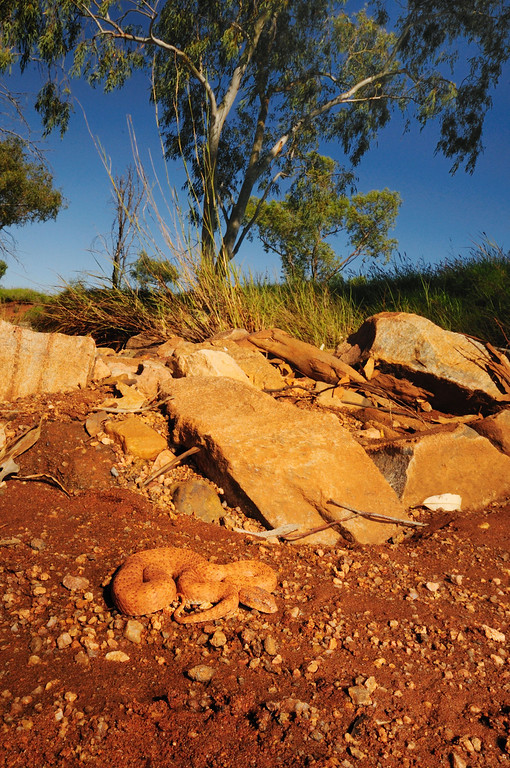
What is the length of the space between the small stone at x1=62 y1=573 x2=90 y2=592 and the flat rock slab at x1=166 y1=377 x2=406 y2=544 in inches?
36.0

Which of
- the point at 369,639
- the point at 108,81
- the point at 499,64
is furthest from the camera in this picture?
the point at 499,64

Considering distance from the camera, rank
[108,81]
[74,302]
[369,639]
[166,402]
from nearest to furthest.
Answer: [369,639], [166,402], [74,302], [108,81]

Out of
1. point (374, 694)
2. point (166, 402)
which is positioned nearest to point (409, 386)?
point (166, 402)

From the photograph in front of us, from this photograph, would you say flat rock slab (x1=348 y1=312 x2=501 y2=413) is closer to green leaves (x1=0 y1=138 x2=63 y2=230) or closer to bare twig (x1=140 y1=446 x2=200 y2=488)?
bare twig (x1=140 y1=446 x2=200 y2=488)

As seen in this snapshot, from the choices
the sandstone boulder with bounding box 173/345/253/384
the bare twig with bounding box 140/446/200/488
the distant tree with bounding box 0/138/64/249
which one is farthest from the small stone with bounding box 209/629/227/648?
the distant tree with bounding box 0/138/64/249

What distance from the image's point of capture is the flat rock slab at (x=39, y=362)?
3680 millimetres

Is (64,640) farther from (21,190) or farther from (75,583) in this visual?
(21,190)

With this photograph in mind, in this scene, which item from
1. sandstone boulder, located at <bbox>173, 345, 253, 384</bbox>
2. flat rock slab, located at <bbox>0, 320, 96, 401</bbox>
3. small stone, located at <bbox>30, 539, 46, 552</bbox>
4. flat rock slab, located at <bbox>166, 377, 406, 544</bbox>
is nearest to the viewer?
small stone, located at <bbox>30, 539, 46, 552</bbox>

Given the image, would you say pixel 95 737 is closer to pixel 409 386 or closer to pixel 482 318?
pixel 409 386

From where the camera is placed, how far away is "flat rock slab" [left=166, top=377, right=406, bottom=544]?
2.72m

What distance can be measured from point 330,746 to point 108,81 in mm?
12204

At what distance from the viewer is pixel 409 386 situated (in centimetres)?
456

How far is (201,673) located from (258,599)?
40cm

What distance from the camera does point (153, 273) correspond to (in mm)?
6398
